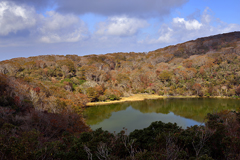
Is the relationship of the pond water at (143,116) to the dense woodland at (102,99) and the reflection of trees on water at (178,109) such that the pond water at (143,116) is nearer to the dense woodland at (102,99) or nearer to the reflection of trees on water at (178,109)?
the reflection of trees on water at (178,109)

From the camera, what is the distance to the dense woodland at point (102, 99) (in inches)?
190

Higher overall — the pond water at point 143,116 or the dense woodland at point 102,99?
the dense woodland at point 102,99

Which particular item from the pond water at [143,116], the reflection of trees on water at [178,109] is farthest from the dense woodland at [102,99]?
the pond water at [143,116]

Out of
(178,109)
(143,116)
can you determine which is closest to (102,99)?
(143,116)

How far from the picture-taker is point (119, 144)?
5262 mm

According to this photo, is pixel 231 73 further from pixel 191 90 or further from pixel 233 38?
pixel 233 38

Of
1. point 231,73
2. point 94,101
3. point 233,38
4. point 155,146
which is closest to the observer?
point 155,146

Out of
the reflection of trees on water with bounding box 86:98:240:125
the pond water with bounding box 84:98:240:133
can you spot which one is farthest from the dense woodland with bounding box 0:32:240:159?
the pond water with bounding box 84:98:240:133

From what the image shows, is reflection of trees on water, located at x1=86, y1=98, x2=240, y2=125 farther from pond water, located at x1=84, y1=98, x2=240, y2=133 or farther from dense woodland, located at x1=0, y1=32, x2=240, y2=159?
dense woodland, located at x1=0, y1=32, x2=240, y2=159

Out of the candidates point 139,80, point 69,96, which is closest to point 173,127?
point 69,96

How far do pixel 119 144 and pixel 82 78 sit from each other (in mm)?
31017

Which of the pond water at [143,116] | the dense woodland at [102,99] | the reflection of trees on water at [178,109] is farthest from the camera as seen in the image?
the reflection of trees on water at [178,109]

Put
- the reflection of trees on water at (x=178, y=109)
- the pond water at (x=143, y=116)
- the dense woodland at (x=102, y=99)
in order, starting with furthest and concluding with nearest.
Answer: the reflection of trees on water at (x=178, y=109) → the pond water at (x=143, y=116) → the dense woodland at (x=102, y=99)

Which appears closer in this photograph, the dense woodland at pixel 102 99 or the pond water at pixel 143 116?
the dense woodland at pixel 102 99
